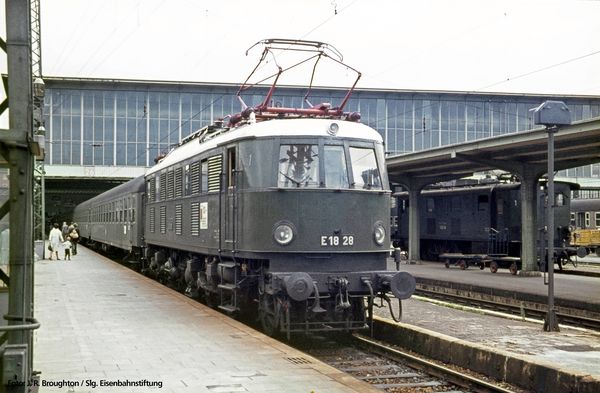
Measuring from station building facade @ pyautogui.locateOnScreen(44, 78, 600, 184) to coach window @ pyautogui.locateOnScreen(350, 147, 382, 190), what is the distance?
4420 centimetres

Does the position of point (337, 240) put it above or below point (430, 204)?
below

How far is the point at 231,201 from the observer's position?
11.7 metres

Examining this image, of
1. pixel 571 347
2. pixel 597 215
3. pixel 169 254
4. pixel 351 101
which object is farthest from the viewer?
pixel 351 101

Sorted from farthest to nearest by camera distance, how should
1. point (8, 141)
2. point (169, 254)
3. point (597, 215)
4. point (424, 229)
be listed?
point (597, 215) < point (424, 229) < point (169, 254) < point (8, 141)

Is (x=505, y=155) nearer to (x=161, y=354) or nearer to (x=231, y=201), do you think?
(x=231, y=201)

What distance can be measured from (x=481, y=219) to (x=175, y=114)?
3324cm

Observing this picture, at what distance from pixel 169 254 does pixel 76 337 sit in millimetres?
8088

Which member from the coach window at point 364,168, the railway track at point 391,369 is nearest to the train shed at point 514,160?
the coach window at point 364,168

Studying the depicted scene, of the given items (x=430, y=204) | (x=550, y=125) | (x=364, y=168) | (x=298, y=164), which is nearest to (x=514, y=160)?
(x=430, y=204)

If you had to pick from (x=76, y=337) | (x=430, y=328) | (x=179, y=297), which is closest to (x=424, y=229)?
(x=179, y=297)

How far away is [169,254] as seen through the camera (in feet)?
59.3

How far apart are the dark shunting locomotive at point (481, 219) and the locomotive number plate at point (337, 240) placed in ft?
57.9

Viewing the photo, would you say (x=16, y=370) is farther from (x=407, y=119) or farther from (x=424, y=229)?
(x=407, y=119)

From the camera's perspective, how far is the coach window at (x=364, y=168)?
1108cm
